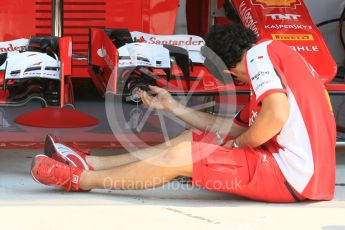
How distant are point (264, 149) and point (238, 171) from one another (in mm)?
199

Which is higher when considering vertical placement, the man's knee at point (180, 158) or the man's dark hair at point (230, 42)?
the man's dark hair at point (230, 42)

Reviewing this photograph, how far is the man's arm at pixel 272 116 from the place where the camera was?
3.12m

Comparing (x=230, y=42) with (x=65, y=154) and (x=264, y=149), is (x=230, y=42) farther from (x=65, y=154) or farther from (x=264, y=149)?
(x=65, y=154)

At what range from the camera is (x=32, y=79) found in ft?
13.4

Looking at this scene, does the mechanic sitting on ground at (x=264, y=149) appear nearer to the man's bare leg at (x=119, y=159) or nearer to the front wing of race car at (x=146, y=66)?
the man's bare leg at (x=119, y=159)

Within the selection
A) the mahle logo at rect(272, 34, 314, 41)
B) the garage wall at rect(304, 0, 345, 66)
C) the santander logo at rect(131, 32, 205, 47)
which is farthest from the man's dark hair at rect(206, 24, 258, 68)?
the garage wall at rect(304, 0, 345, 66)

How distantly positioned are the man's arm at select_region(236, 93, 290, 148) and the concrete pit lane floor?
0.36 m

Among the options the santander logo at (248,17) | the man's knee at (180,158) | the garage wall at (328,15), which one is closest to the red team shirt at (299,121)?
the man's knee at (180,158)

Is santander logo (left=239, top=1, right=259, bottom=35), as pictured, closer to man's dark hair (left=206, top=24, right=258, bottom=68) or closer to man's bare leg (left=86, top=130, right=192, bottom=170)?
man's bare leg (left=86, top=130, right=192, bottom=170)

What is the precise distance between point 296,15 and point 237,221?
8.54ft

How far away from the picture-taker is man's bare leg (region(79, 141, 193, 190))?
321cm

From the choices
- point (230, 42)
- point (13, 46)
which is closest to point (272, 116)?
point (230, 42)

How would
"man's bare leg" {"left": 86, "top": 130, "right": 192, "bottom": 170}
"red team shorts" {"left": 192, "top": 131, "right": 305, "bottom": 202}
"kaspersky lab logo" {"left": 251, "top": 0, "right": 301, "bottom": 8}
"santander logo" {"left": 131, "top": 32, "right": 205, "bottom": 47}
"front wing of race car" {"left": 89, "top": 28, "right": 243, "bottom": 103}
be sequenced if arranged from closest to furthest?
"red team shorts" {"left": 192, "top": 131, "right": 305, "bottom": 202}
"man's bare leg" {"left": 86, "top": 130, "right": 192, "bottom": 170}
"front wing of race car" {"left": 89, "top": 28, "right": 243, "bottom": 103}
"santander logo" {"left": 131, "top": 32, "right": 205, "bottom": 47}
"kaspersky lab logo" {"left": 251, "top": 0, "right": 301, "bottom": 8}

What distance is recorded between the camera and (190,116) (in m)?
3.85
